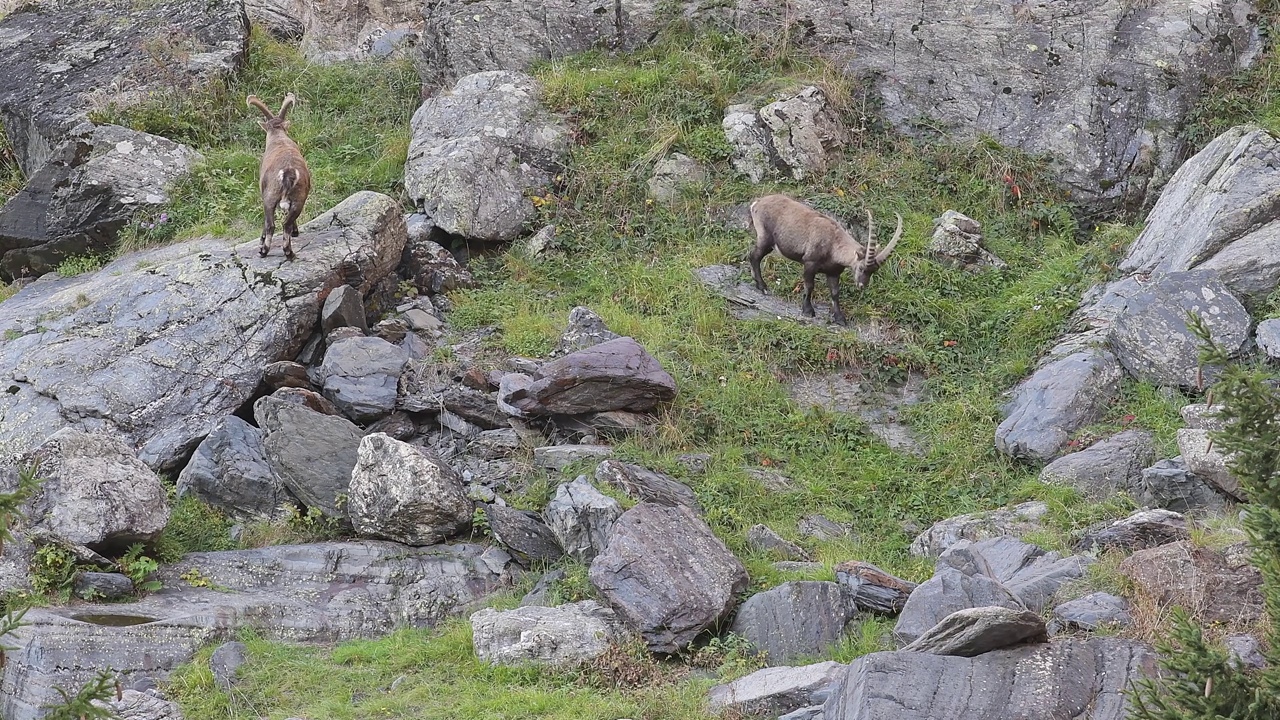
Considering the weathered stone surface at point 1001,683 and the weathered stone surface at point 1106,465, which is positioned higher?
the weathered stone surface at point 1001,683

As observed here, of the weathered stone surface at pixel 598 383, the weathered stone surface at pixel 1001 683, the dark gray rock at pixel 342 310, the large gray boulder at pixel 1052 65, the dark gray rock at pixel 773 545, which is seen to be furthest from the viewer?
the large gray boulder at pixel 1052 65

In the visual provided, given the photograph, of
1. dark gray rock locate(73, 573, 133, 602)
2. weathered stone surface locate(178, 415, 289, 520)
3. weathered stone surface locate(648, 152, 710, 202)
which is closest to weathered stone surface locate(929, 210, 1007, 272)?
weathered stone surface locate(648, 152, 710, 202)

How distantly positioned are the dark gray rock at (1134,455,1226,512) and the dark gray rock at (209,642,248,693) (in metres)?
6.82

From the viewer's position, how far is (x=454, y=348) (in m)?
12.3

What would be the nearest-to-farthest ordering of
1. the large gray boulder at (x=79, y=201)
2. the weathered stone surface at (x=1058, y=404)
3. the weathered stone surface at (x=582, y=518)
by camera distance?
1. the weathered stone surface at (x=582, y=518)
2. the weathered stone surface at (x=1058, y=404)
3. the large gray boulder at (x=79, y=201)

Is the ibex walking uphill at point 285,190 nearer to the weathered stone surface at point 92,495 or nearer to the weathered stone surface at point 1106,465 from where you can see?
the weathered stone surface at point 92,495

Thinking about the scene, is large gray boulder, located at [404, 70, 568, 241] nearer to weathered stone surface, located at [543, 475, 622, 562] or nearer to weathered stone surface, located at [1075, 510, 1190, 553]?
weathered stone surface, located at [543, 475, 622, 562]

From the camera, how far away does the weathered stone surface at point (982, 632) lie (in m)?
6.38

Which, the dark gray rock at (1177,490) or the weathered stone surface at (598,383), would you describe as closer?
the dark gray rock at (1177,490)

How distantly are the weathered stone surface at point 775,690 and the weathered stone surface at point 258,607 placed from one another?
101 inches

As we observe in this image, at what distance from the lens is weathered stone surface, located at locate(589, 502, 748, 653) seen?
830 centimetres

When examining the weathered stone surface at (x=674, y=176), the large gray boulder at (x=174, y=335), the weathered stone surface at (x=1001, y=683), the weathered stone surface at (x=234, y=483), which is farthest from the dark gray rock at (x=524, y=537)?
the weathered stone surface at (x=674, y=176)

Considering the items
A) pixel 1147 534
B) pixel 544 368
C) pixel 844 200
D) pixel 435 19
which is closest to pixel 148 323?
pixel 544 368

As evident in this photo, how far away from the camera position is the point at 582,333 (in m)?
12.0
